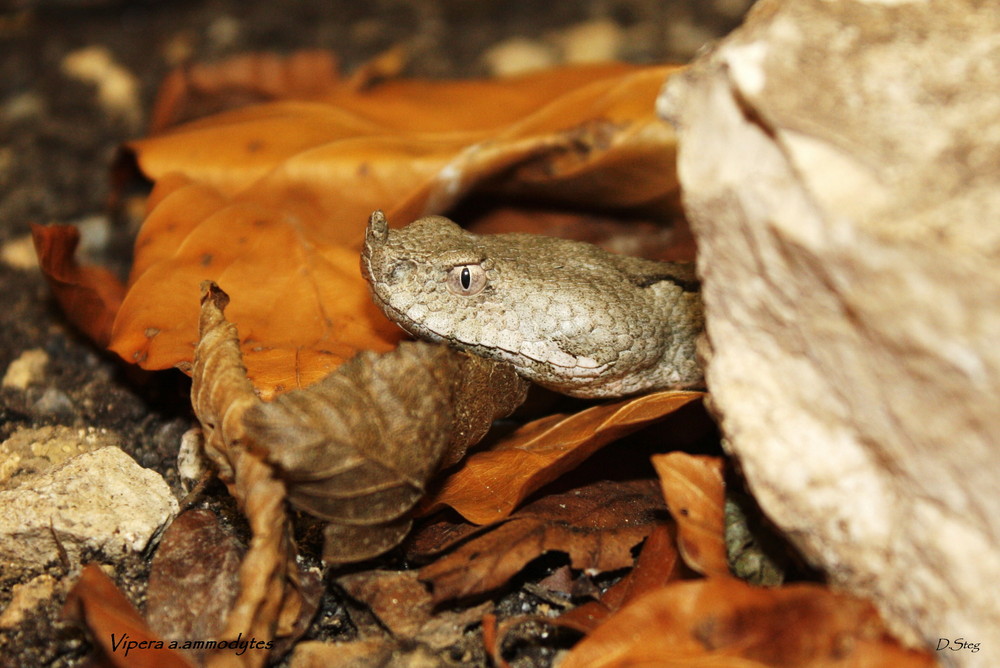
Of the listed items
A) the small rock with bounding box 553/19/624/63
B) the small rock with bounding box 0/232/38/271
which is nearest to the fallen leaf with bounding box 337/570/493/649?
the small rock with bounding box 0/232/38/271

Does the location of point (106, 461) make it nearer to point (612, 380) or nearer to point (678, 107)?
point (612, 380)

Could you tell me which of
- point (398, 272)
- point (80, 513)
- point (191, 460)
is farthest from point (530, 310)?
point (80, 513)

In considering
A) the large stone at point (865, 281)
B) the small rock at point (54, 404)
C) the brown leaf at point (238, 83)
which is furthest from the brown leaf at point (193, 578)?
the brown leaf at point (238, 83)

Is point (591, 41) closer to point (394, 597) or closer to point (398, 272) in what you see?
point (398, 272)

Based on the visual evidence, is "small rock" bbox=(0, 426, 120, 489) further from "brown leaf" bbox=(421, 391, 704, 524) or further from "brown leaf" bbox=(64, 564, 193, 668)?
"brown leaf" bbox=(421, 391, 704, 524)

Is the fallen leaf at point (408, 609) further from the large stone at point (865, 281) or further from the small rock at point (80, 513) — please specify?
the large stone at point (865, 281)

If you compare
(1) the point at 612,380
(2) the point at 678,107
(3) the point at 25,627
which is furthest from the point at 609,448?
(3) the point at 25,627
